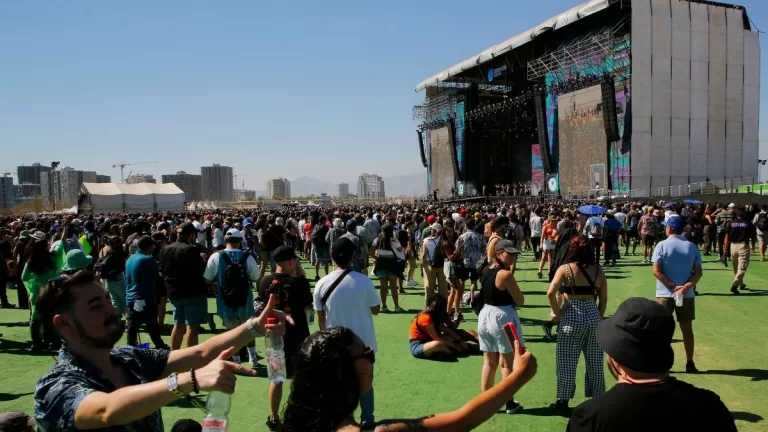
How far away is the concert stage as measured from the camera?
3362 centimetres

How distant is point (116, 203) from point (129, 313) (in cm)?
5330

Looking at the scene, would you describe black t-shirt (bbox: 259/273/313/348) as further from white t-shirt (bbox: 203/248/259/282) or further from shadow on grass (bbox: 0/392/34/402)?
shadow on grass (bbox: 0/392/34/402)

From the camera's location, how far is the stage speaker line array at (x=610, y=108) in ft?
110

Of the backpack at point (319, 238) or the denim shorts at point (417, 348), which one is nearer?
the denim shorts at point (417, 348)

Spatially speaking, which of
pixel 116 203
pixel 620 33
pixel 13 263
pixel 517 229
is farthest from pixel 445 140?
pixel 13 263

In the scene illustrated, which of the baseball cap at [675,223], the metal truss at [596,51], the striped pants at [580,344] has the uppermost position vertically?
the metal truss at [596,51]

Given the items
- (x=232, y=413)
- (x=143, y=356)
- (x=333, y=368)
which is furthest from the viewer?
(x=232, y=413)

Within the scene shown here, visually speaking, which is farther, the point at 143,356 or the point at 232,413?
the point at 232,413

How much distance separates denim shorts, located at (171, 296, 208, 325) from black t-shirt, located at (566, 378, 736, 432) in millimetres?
5516

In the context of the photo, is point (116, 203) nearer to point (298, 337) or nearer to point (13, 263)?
point (13, 263)

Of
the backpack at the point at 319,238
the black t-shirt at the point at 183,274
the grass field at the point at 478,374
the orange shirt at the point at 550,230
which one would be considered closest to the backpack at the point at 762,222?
the grass field at the point at 478,374

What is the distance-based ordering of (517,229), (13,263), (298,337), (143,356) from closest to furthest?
(143,356) < (298,337) < (13,263) < (517,229)

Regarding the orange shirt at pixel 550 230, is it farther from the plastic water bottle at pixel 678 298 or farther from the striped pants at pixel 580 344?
the striped pants at pixel 580 344

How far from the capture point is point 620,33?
3431 centimetres
